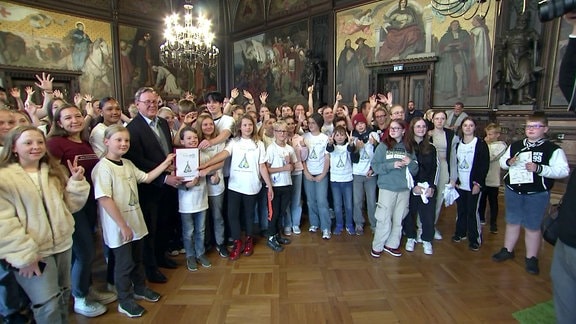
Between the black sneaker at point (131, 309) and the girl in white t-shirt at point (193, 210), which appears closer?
the black sneaker at point (131, 309)

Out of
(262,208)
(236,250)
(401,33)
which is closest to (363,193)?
(262,208)

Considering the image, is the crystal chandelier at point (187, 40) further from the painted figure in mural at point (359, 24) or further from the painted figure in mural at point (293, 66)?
the painted figure in mural at point (359, 24)

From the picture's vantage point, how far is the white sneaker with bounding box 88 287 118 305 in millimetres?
2811

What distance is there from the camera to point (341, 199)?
176 inches

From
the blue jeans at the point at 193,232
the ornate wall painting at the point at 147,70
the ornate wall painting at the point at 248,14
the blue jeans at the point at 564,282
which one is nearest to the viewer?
the blue jeans at the point at 564,282

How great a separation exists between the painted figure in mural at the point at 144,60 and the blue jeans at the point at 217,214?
11528mm

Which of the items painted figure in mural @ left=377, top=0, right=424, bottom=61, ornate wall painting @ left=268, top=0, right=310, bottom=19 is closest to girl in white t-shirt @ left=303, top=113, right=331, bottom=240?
painted figure in mural @ left=377, top=0, right=424, bottom=61

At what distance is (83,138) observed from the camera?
111 inches

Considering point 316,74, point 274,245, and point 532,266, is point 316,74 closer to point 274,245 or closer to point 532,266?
point 274,245

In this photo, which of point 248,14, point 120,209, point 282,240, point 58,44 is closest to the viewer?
point 120,209

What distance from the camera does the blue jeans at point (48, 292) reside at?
2.00m

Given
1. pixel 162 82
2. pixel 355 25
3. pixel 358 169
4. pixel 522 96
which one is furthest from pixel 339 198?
pixel 162 82

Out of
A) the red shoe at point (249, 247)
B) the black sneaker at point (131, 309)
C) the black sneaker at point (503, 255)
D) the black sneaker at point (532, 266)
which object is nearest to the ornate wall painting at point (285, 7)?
the red shoe at point (249, 247)

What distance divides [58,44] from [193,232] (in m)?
11.6
